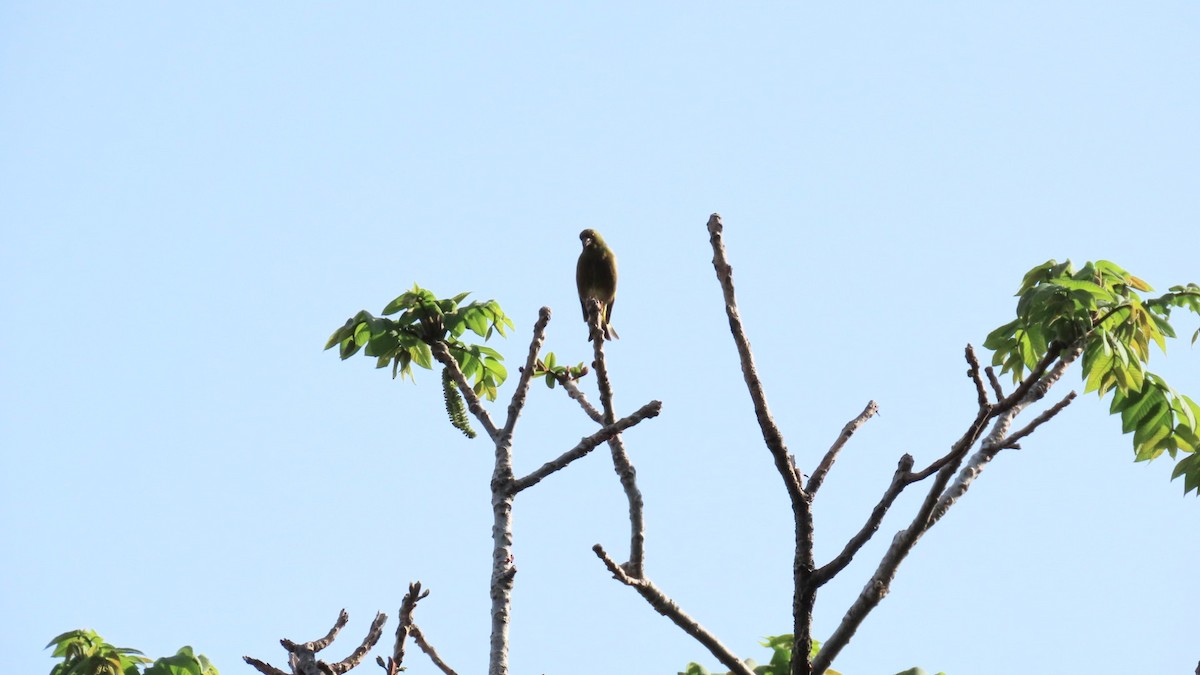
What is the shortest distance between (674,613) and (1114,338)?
2236mm

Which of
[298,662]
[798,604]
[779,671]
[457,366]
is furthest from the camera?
[457,366]

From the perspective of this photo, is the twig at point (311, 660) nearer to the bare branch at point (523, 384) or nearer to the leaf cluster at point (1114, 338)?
the bare branch at point (523, 384)

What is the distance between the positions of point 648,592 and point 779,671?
0.48 meters

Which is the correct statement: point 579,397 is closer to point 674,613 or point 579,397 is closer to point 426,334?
point 426,334

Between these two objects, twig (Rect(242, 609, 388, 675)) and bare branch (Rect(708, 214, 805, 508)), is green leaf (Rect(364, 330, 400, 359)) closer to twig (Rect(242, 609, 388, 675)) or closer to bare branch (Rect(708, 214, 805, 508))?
twig (Rect(242, 609, 388, 675))

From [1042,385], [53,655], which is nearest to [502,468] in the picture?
[1042,385]

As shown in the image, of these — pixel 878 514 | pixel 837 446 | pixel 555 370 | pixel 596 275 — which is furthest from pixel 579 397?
pixel 596 275

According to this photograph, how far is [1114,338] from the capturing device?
186 inches

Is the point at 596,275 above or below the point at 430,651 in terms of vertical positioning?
above

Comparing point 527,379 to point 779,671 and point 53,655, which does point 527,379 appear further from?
point 53,655

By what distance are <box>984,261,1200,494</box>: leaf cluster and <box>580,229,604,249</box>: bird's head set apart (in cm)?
575

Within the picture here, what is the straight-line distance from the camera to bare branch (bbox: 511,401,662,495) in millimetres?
4715

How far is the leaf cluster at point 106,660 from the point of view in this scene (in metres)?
5.98

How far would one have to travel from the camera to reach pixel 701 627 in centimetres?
371
